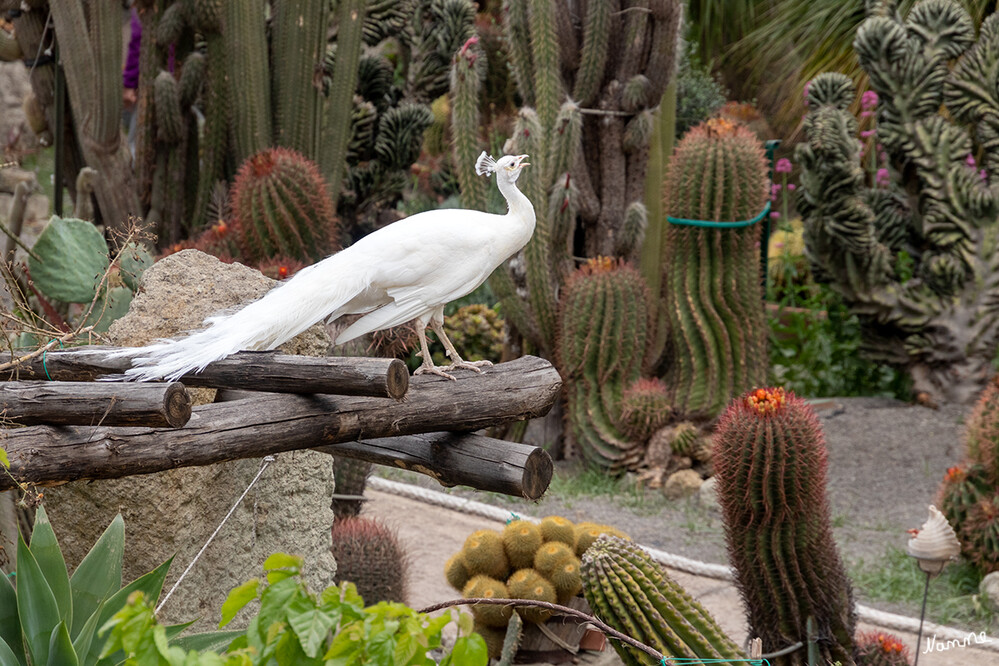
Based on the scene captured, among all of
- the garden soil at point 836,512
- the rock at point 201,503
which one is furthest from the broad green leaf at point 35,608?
the garden soil at point 836,512

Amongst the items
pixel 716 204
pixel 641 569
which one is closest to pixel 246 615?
pixel 641 569

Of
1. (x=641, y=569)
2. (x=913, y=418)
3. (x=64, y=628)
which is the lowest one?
(x=913, y=418)

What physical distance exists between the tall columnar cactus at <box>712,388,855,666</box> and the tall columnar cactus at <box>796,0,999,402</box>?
3.38 metres

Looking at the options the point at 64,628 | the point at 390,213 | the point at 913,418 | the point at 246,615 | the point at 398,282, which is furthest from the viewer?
the point at 390,213

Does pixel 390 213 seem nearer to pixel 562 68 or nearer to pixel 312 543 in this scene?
pixel 562 68

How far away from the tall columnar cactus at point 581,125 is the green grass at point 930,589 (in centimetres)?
227

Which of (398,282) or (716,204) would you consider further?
(716,204)

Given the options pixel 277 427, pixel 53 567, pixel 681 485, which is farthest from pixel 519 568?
pixel 681 485

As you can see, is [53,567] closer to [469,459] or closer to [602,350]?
[469,459]

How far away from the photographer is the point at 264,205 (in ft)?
16.1

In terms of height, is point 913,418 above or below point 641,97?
below

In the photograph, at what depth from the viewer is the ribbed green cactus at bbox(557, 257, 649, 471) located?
553 centimetres

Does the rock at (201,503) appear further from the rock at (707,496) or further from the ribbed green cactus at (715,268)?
the ribbed green cactus at (715,268)

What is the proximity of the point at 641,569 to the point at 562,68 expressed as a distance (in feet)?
12.8
